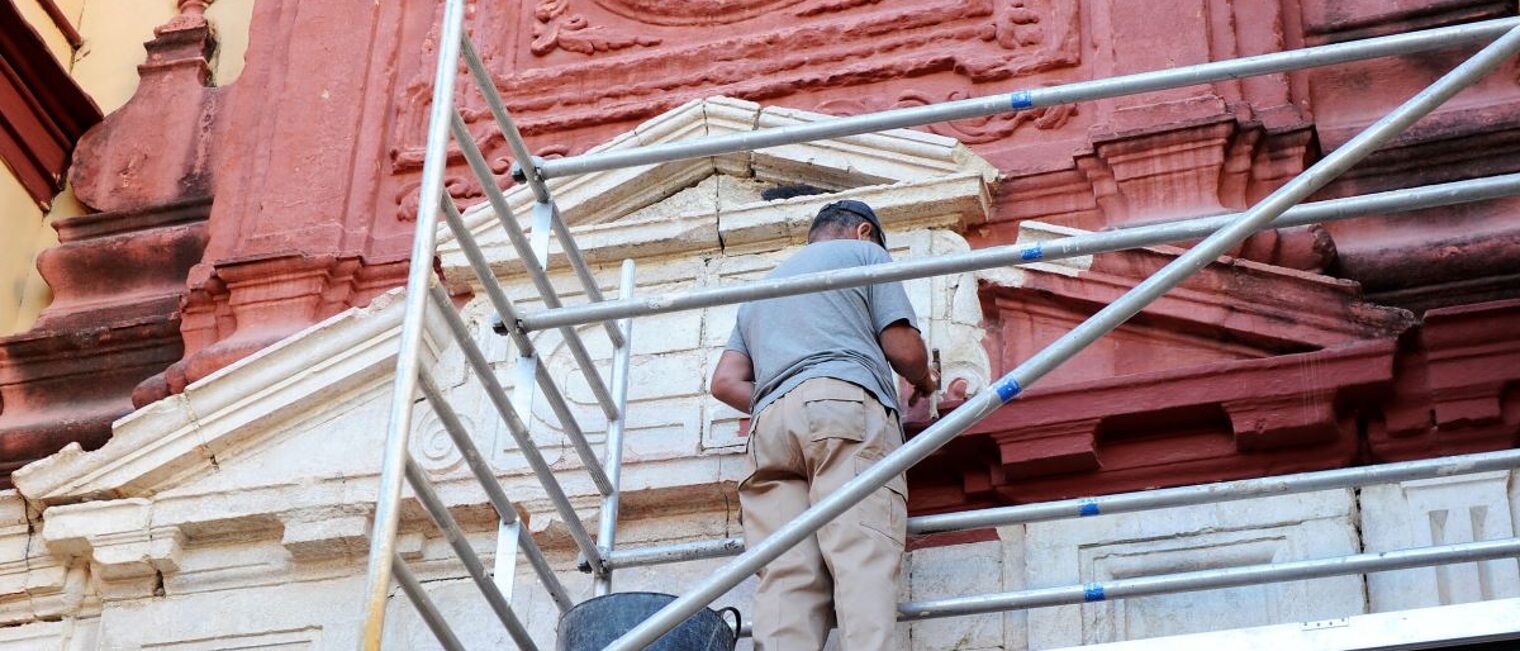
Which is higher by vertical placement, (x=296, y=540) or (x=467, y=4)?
(x=467, y=4)

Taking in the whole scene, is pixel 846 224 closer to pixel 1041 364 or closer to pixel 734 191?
pixel 734 191

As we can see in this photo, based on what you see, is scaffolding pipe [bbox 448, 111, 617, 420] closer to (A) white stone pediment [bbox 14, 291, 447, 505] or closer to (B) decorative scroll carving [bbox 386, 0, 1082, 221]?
(A) white stone pediment [bbox 14, 291, 447, 505]

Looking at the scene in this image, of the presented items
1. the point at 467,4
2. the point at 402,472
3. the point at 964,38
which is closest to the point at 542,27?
the point at 467,4

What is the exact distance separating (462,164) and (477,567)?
8.71 feet

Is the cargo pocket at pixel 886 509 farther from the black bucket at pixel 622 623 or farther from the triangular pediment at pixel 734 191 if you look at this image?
the triangular pediment at pixel 734 191

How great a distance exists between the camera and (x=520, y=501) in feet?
25.8

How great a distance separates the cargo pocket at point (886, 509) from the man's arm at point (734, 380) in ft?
1.69

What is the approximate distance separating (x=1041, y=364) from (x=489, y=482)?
4.58ft

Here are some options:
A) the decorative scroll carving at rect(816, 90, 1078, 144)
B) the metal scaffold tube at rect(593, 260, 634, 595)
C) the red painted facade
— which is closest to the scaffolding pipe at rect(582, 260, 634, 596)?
the metal scaffold tube at rect(593, 260, 634, 595)

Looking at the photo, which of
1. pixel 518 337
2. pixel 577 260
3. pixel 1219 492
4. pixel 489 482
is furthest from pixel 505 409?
pixel 1219 492

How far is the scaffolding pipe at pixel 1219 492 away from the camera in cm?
659

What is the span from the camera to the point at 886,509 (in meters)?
6.92

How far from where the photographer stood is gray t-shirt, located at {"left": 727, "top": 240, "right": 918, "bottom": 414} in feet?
23.5

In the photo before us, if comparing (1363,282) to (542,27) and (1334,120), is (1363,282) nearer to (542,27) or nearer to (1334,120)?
(1334,120)
